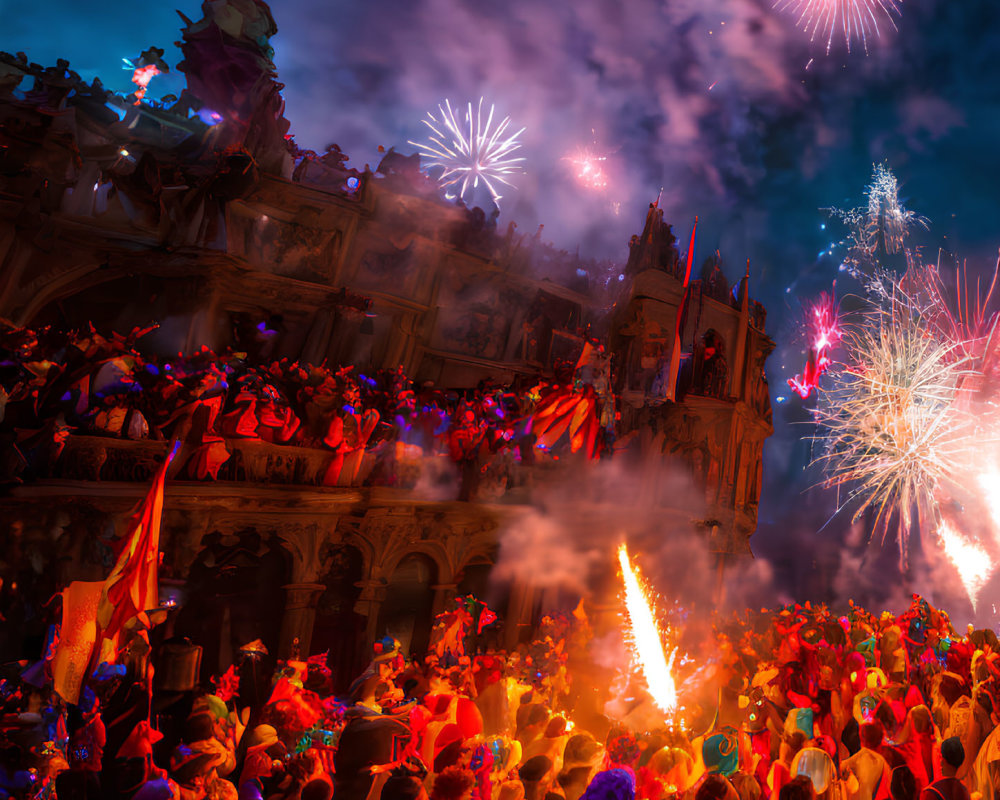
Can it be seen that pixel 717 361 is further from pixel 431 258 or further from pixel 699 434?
pixel 431 258

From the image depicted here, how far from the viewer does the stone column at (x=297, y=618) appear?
38.9 ft

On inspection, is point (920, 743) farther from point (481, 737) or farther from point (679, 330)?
point (679, 330)

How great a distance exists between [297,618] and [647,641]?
8742 mm

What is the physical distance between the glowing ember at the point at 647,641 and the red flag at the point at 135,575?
8.23 meters

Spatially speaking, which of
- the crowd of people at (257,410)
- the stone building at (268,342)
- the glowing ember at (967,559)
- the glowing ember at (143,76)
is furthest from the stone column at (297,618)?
the glowing ember at (967,559)

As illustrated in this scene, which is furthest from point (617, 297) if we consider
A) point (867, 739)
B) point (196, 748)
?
point (196, 748)

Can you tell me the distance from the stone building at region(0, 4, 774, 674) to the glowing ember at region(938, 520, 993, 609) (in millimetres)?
20169

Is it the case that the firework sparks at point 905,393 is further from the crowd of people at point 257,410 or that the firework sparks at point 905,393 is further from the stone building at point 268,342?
the crowd of people at point 257,410

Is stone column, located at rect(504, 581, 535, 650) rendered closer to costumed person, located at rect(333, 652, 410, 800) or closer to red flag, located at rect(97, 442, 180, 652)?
red flag, located at rect(97, 442, 180, 652)

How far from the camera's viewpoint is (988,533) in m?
27.9

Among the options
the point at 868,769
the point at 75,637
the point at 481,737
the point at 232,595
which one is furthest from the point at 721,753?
the point at 232,595

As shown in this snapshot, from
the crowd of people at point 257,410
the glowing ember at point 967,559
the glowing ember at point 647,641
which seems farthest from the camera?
the glowing ember at point 967,559

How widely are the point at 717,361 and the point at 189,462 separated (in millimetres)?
14533

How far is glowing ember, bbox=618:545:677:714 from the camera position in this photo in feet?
41.1
